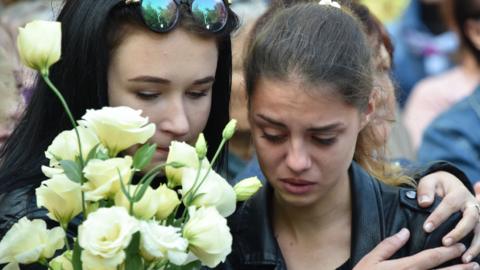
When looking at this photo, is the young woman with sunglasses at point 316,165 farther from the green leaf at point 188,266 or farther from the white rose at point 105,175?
the white rose at point 105,175

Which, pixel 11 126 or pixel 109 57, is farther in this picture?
pixel 11 126

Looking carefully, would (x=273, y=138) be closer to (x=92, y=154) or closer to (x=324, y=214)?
(x=324, y=214)

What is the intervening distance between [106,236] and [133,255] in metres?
0.08

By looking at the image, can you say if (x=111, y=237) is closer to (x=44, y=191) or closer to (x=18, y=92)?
(x=44, y=191)

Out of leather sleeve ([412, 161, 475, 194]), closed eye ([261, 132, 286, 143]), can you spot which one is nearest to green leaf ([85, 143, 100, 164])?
closed eye ([261, 132, 286, 143])

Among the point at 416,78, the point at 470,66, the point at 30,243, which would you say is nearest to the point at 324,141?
the point at 30,243

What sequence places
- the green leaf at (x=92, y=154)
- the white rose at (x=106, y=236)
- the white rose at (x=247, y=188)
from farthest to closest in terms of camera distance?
the white rose at (x=247, y=188), the green leaf at (x=92, y=154), the white rose at (x=106, y=236)

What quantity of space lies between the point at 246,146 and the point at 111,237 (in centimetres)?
274

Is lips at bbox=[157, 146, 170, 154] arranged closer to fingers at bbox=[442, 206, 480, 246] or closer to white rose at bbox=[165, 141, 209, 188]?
white rose at bbox=[165, 141, 209, 188]

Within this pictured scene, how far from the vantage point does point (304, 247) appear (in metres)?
3.31

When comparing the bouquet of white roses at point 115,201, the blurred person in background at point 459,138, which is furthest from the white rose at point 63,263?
the blurred person in background at point 459,138

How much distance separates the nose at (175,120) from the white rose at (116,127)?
563mm

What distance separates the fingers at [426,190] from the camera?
10.7ft

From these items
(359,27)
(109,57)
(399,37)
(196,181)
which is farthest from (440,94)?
(196,181)
